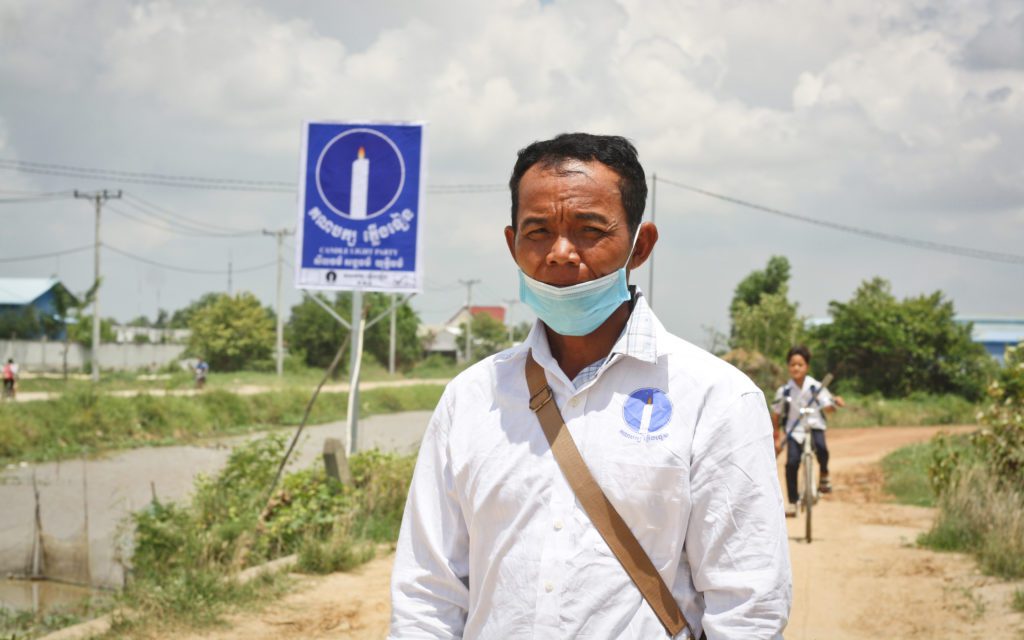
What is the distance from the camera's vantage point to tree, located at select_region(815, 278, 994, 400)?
32.5 metres

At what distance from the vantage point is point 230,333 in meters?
57.4

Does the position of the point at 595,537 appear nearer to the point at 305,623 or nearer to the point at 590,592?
the point at 590,592

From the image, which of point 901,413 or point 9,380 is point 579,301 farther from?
point 9,380

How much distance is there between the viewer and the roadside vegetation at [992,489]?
7.02 m

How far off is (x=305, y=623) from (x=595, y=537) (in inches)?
173

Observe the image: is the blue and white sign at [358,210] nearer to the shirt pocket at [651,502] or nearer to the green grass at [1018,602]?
the green grass at [1018,602]

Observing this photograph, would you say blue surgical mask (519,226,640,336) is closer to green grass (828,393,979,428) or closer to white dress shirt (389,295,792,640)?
white dress shirt (389,295,792,640)

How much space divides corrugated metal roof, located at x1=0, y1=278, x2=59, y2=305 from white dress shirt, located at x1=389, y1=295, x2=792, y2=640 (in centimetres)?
6133

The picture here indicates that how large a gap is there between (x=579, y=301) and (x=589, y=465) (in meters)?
0.37

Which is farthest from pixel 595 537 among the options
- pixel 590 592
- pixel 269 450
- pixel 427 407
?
pixel 427 407

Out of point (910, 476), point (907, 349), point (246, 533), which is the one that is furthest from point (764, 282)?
point (246, 533)

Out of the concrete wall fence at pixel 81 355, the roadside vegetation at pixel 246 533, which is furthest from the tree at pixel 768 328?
the concrete wall fence at pixel 81 355

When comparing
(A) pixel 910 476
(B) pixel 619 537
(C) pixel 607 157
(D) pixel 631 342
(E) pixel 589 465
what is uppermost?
(C) pixel 607 157

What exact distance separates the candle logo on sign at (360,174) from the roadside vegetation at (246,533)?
7.23ft
